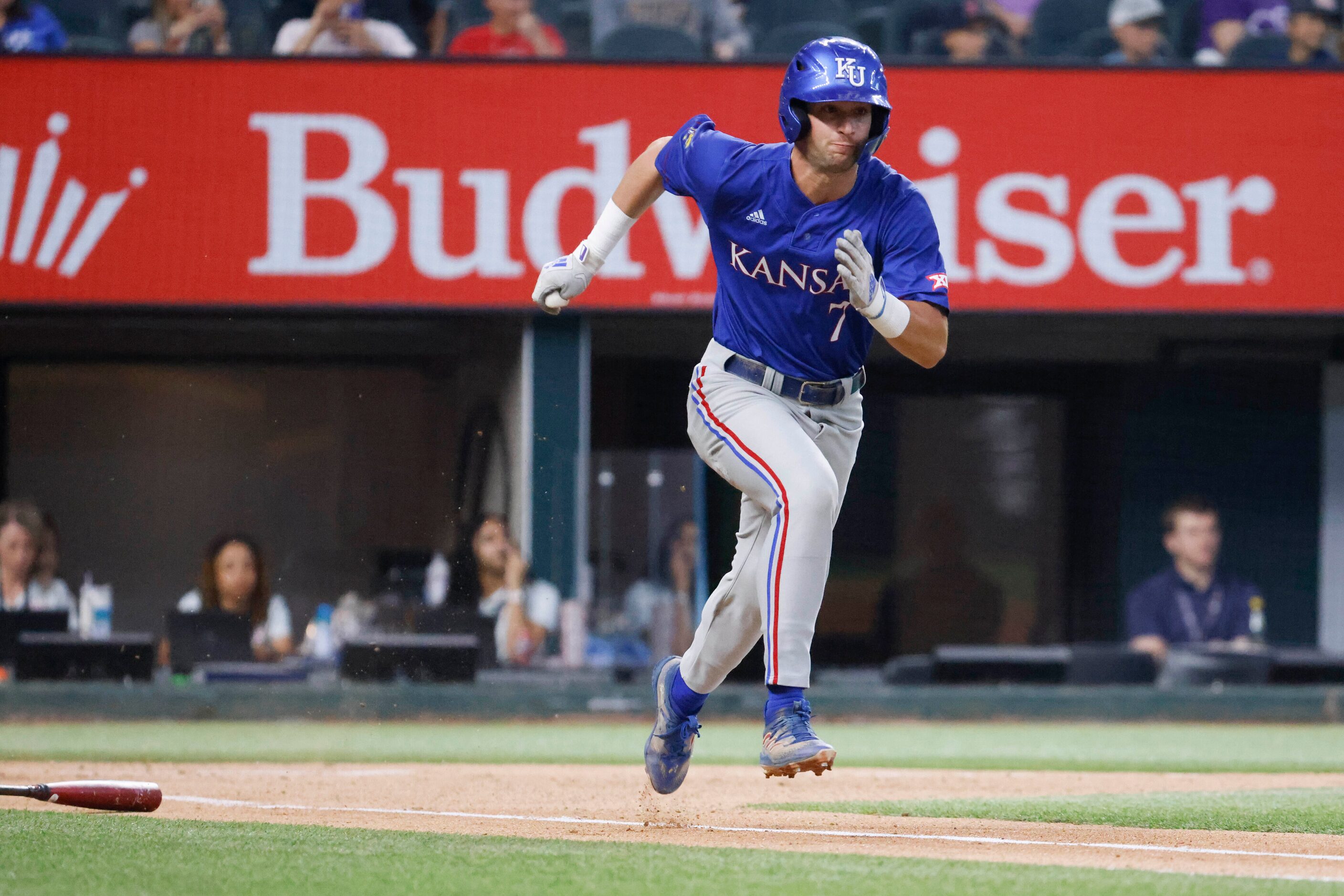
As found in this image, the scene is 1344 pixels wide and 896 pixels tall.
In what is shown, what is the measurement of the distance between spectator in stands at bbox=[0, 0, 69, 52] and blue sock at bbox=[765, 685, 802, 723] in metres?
8.17

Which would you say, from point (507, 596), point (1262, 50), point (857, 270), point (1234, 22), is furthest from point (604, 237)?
point (1234, 22)

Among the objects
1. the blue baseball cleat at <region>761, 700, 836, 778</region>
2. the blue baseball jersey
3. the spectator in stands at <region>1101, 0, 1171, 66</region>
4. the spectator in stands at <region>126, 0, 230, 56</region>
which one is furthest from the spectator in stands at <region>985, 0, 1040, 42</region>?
the blue baseball cleat at <region>761, 700, 836, 778</region>

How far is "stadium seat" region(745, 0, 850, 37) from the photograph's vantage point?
37.9ft

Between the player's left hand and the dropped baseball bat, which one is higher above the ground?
the player's left hand

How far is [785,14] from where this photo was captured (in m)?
11.6

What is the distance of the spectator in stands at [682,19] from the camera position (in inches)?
436

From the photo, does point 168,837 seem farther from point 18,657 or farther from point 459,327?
point 459,327

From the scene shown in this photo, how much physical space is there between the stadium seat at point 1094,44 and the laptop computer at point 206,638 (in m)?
6.38

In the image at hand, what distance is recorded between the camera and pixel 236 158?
34.7 ft

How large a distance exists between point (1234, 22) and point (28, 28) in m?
7.67

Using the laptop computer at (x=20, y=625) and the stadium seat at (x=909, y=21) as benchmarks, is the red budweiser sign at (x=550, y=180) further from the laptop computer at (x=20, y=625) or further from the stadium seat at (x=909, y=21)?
the laptop computer at (x=20, y=625)

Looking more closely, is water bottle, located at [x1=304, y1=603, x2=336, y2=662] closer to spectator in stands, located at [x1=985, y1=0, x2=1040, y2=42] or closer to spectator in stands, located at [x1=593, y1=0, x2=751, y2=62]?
spectator in stands, located at [x1=593, y1=0, x2=751, y2=62]

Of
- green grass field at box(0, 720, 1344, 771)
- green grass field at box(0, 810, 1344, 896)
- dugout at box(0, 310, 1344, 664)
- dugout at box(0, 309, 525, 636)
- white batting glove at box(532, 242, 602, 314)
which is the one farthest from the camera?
dugout at box(0, 309, 525, 636)

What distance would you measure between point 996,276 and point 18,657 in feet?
20.1
